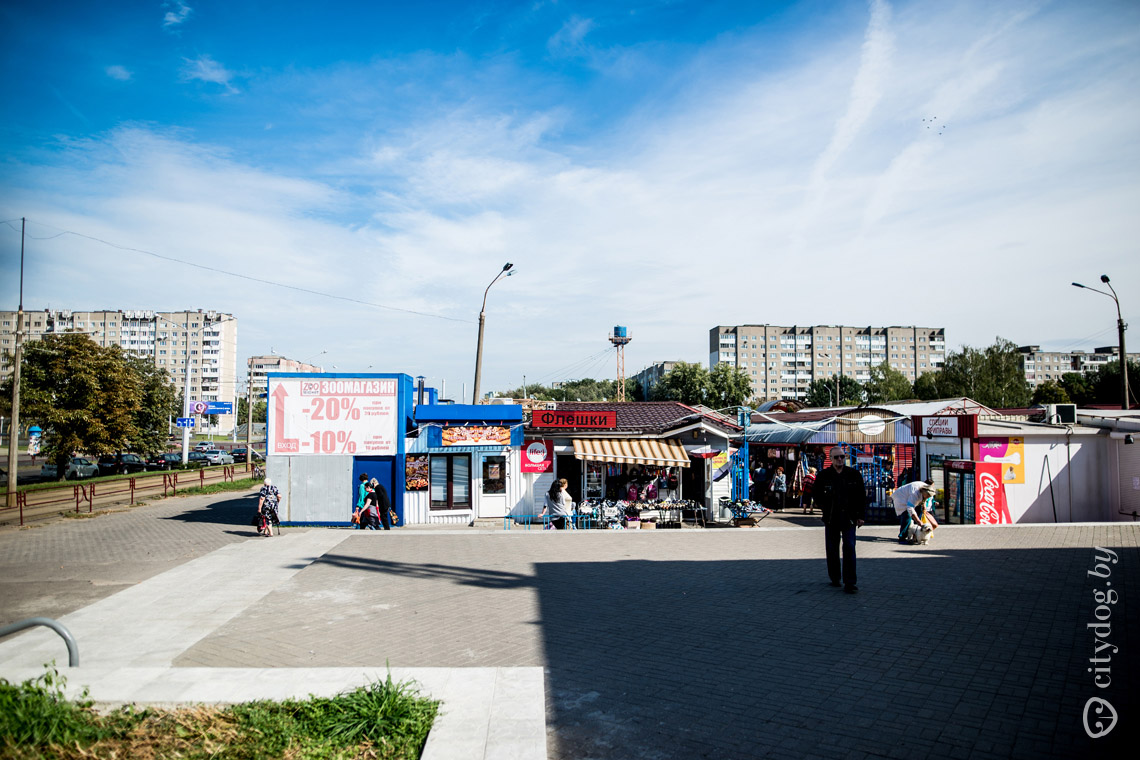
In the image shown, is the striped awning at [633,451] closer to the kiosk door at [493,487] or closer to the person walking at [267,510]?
the kiosk door at [493,487]

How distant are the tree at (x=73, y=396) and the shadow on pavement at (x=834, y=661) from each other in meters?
29.7

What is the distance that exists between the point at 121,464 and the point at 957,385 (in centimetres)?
6055

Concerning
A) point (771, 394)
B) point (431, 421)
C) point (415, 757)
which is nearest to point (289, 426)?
point (431, 421)

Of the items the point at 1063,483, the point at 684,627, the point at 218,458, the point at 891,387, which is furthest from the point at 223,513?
the point at 891,387

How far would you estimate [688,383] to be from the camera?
68188 millimetres

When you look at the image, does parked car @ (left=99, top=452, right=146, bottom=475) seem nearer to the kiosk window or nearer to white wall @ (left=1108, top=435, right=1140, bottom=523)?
the kiosk window

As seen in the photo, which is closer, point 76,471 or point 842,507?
point 842,507

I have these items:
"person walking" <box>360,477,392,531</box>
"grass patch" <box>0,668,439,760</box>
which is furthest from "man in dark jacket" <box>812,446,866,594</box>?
"person walking" <box>360,477,392,531</box>

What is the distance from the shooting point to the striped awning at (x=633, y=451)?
17484 mm

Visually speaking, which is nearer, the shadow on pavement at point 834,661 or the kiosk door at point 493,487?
the shadow on pavement at point 834,661

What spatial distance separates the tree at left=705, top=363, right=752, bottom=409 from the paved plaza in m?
52.6

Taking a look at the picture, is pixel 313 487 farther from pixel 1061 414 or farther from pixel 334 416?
pixel 1061 414

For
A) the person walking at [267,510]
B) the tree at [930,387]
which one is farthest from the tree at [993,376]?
the person walking at [267,510]

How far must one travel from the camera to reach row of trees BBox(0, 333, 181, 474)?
31125 mm
